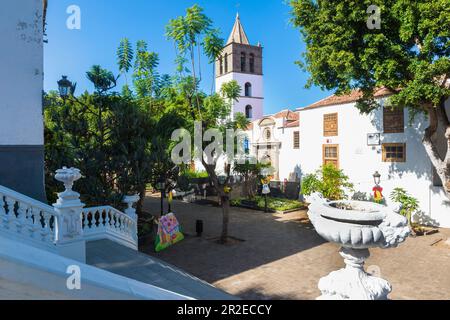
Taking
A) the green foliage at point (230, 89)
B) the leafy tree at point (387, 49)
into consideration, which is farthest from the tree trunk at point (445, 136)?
the green foliage at point (230, 89)

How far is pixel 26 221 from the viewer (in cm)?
723

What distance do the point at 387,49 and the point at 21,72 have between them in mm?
12939

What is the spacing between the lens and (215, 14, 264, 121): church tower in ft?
144

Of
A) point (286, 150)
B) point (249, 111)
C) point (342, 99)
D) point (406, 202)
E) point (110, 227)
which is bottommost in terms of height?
point (406, 202)

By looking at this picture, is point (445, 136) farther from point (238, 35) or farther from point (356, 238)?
point (238, 35)

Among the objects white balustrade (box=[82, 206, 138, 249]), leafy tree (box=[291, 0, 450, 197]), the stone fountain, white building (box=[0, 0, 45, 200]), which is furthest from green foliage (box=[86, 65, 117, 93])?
the stone fountain

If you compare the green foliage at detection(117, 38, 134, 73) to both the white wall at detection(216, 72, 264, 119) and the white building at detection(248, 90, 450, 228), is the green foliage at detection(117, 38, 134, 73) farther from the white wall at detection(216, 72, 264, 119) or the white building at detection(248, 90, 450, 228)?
the white wall at detection(216, 72, 264, 119)

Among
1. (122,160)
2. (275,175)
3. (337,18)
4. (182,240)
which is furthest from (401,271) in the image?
(275,175)

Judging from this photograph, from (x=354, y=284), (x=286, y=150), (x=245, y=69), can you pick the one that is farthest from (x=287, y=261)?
(x=245, y=69)
